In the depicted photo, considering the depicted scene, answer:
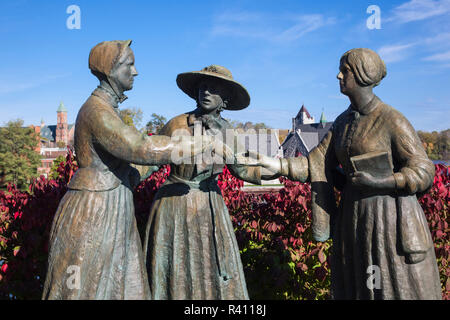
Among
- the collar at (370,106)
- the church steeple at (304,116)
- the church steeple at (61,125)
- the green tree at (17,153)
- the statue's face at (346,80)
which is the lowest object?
the collar at (370,106)

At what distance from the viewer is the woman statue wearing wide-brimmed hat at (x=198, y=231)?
128 inches

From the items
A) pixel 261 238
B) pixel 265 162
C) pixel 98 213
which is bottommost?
pixel 261 238

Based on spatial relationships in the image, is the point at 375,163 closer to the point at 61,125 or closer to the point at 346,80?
the point at 346,80

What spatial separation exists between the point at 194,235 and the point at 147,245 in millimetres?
416

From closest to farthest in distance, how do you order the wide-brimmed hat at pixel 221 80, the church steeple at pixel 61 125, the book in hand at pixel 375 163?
the book in hand at pixel 375 163
the wide-brimmed hat at pixel 221 80
the church steeple at pixel 61 125

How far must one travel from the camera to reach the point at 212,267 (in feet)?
10.7

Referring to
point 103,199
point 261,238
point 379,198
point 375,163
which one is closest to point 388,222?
point 379,198

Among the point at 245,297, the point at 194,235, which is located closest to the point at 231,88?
the point at 194,235

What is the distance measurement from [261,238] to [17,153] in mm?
44570

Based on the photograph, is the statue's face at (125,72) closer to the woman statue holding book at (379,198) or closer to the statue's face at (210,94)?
the statue's face at (210,94)

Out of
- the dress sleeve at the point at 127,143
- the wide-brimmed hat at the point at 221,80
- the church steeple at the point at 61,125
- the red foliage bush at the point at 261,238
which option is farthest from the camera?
the church steeple at the point at 61,125

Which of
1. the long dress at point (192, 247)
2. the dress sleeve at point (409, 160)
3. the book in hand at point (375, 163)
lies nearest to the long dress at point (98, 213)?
the long dress at point (192, 247)

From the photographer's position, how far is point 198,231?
3273mm

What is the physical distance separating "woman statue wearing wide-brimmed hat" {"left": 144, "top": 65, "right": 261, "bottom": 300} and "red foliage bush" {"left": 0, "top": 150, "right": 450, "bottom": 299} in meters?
1.90
